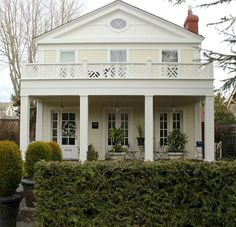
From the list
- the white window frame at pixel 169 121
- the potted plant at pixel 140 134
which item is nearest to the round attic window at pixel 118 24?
the white window frame at pixel 169 121

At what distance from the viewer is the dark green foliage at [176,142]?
17.3 m

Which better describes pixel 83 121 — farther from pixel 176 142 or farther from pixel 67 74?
pixel 176 142

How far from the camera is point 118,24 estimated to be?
18469 millimetres

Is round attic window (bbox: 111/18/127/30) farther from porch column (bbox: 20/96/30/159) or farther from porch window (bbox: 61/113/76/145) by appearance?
porch column (bbox: 20/96/30/159)

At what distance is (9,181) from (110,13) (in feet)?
45.7

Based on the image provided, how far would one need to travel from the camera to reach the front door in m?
18.6

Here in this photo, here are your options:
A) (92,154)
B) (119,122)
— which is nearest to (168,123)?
(119,122)

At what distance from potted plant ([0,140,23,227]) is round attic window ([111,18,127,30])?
13290mm

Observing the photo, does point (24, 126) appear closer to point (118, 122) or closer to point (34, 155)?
point (118, 122)

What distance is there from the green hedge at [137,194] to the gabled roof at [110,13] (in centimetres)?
1412

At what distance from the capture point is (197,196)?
4.86 meters

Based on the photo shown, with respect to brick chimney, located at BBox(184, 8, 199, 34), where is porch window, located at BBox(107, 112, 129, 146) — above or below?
below

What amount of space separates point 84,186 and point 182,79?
37.2 ft

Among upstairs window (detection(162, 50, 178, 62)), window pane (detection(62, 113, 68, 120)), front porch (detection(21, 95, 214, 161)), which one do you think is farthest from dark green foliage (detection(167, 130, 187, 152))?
window pane (detection(62, 113, 68, 120))
